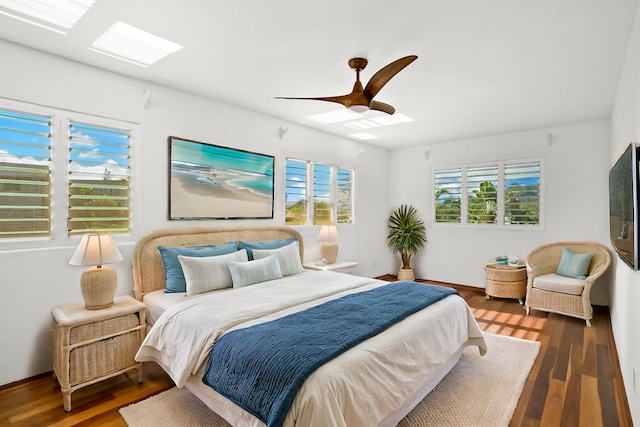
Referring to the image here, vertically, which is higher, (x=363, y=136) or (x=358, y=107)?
(x=363, y=136)

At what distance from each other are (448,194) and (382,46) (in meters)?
4.12

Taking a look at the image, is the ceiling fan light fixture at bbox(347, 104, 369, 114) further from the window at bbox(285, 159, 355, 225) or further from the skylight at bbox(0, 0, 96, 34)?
the window at bbox(285, 159, 355, 225)

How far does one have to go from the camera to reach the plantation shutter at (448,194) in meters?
6.09

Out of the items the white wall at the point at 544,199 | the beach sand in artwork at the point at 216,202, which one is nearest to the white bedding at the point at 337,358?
the beach sand in artwork at the point at 216,202

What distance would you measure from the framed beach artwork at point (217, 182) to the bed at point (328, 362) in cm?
34

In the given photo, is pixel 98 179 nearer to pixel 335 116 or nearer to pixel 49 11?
pixel 49 11

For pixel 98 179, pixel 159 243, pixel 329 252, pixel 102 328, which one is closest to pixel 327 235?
pixel 329 252

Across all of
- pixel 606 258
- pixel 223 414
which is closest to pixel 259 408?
pixel 223 414

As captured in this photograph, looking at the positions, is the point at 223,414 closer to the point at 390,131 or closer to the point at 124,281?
the point at 124,281

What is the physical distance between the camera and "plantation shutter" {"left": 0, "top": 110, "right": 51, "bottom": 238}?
263cm

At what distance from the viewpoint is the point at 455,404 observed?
2449mm

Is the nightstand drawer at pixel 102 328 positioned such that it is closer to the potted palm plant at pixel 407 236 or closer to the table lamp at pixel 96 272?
the table lamp at pixel 96 272

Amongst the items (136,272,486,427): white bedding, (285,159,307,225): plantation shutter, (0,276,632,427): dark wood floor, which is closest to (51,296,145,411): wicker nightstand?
(0,276,632,427): dark wood floor

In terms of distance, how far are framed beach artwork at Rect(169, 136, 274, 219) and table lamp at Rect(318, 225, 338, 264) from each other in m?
0.86
